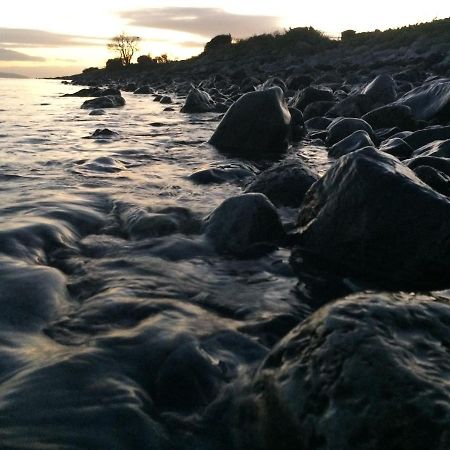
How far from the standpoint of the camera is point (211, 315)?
2359mm

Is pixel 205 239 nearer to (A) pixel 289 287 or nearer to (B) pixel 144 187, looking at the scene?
(A) pixel 289 287

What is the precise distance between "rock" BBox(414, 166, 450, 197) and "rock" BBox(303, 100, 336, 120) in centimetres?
683

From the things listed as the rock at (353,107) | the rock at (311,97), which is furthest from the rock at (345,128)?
the rock at (311,97)

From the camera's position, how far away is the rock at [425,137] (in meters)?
6.19

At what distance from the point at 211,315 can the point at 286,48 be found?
38.2 m

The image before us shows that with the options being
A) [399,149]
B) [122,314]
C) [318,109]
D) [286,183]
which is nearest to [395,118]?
[399,149]

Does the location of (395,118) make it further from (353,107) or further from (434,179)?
(434,179)

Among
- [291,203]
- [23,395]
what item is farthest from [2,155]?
[23,395]

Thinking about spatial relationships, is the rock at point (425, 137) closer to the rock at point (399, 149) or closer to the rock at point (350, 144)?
the rock at point (399, 149)

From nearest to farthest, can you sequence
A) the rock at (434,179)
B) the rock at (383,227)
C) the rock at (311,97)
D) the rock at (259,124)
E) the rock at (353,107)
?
the rock at (383,227) < the rock at (434,179) < the rock at (259,124) < the rock at (353,107) < the rock at (311,97)

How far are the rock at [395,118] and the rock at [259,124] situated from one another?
165 centimetres

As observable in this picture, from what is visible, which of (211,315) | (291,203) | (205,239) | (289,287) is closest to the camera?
(211,315)

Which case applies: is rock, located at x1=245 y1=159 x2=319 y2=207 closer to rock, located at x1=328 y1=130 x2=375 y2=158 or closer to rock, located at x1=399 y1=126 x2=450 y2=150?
rock, located at x1=328 y1=130 x2=375 y2=158

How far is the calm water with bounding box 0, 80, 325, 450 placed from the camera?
165cm
